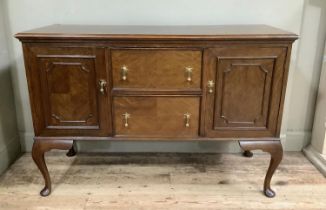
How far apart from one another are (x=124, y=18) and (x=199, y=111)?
2.66ft

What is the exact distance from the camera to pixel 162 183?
1769 millimetres

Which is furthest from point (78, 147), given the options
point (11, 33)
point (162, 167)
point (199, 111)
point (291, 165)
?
point (291, 165)

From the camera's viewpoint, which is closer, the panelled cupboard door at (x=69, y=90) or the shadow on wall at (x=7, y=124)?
the panelled cupboard door at (x=69, y=90)

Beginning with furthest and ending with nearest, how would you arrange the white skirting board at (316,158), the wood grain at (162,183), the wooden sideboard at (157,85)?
the white skirting board at (316,158) → the wood grain at (162,183) → the wooden sideboard at (157,85)

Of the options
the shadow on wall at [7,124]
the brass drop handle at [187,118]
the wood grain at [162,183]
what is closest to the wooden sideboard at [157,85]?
the brass drop handle at [187,118]

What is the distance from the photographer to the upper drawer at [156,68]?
138cm

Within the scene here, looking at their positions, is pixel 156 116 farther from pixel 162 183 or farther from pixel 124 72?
pixel 162 183

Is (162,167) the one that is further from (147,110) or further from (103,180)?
(147,110)

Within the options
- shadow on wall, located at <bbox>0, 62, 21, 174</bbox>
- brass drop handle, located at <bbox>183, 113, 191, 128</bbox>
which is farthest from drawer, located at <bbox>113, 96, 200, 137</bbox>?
shadow on wall, located at <bbox>0, 62, 21, 174</bbox>

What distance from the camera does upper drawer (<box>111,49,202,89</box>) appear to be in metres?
1.38

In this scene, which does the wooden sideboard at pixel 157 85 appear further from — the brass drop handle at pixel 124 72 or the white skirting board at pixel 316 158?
the white skirting board at pixel 316 158

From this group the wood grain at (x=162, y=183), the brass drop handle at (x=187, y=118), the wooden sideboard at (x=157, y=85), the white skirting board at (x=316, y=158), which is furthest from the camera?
the white skirting board at (x=316, y=158)

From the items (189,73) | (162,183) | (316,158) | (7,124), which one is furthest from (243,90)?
(7,124)

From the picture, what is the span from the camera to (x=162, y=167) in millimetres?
1936
